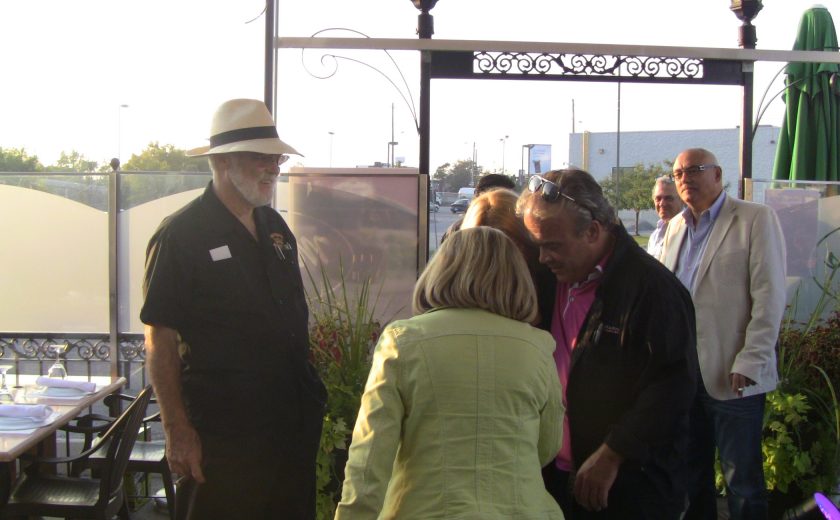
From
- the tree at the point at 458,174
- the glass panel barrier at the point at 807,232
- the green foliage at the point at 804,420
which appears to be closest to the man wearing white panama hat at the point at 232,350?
the green foliage at the point at 804,420

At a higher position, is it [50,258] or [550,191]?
[550,191]

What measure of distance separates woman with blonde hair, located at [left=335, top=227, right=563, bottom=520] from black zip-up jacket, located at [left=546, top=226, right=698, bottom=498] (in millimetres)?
497

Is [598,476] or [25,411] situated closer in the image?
[598,476]

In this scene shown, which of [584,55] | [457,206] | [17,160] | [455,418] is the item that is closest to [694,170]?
[584,55]

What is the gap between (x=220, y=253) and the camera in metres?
2.73

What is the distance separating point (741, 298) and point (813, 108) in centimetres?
303

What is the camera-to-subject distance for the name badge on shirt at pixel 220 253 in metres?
2.71

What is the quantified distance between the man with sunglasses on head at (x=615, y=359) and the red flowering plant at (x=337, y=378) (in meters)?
1.55

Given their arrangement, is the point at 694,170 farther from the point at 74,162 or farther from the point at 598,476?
the point at 74,162

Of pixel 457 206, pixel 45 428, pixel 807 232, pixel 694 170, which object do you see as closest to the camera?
pixel 694 170

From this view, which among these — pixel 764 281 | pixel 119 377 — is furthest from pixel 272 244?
pixel 119 377

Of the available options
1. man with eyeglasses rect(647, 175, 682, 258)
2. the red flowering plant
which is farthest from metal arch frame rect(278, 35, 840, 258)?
the red flowering plant

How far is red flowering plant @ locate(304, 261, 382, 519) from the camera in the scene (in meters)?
3.85

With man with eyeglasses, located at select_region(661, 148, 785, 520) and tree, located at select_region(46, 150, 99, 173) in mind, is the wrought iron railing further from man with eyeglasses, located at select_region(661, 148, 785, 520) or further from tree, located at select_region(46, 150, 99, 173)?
tree, located at select_region(46, 150, 99, 173)
